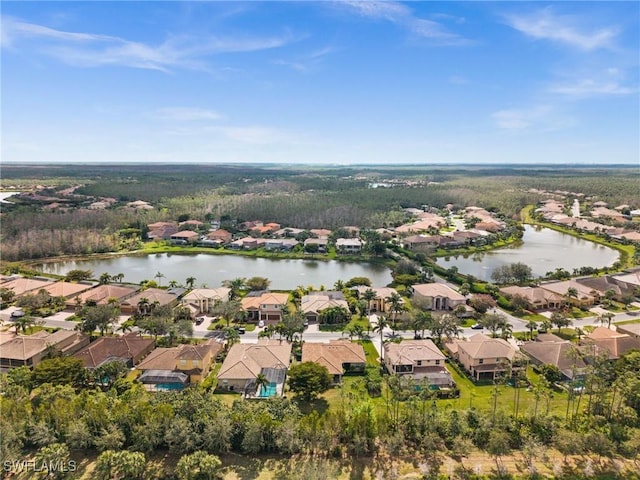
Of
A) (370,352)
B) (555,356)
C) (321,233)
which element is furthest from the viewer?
(321,233)

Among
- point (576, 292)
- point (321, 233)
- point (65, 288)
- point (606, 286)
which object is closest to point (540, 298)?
point (576, 292)

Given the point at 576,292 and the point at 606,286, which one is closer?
the point at 576,292

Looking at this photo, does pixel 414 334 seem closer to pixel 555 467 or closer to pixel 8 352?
pixel 555 467

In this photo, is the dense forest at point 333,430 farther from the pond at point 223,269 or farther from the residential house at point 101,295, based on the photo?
the pond at point 223,269

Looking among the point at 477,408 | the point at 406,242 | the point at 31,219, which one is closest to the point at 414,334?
the point at 477,408

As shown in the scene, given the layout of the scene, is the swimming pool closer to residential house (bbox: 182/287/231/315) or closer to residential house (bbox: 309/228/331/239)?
residential house (bbox: 182/287/231/315)

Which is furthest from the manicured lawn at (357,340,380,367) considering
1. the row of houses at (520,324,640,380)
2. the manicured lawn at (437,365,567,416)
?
the row of houses at (520,324,640,380)

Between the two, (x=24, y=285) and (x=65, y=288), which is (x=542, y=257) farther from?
(x=24, y=285)
